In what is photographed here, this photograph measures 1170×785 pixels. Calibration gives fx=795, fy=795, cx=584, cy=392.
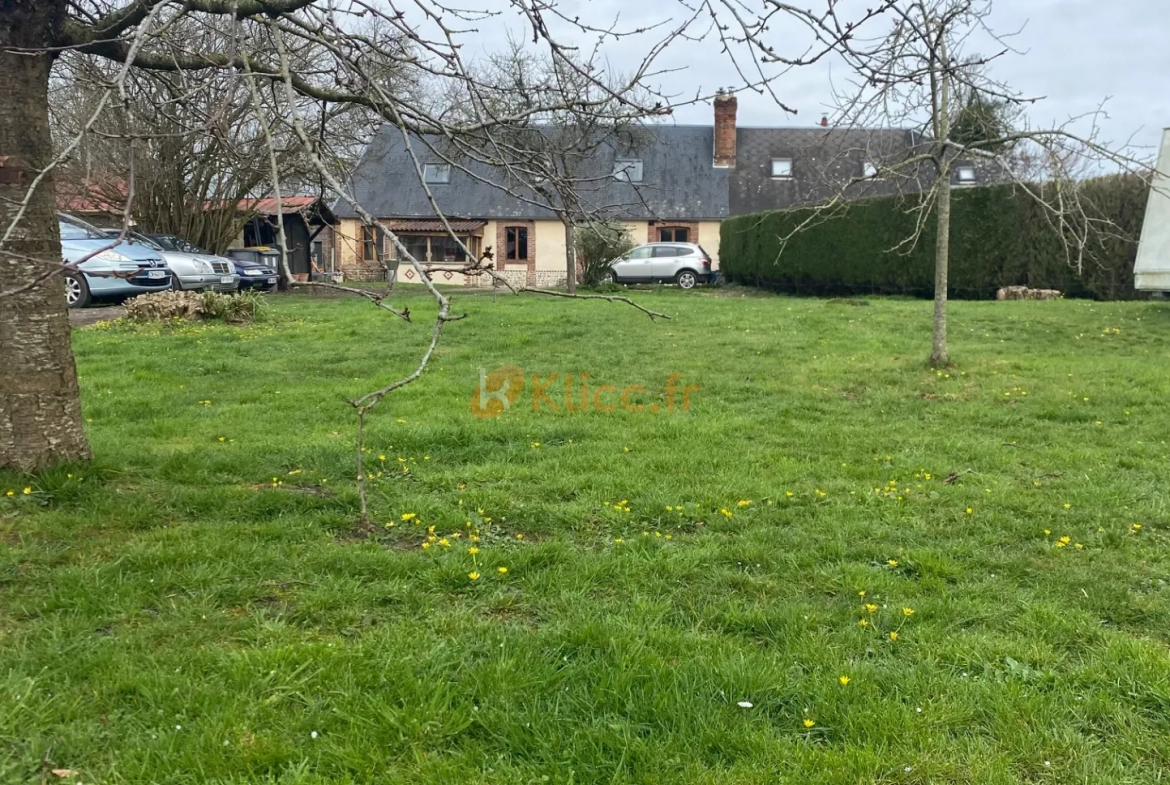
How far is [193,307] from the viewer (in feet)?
41.0

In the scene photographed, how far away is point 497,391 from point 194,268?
11990 millimetres

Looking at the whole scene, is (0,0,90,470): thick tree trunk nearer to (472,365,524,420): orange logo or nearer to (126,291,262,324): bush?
(472,365,524,420): orange logo

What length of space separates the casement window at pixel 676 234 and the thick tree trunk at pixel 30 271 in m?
28.8

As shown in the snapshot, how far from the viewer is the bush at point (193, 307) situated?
1221 cm

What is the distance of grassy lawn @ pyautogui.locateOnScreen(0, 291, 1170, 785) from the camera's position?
2.37 metres

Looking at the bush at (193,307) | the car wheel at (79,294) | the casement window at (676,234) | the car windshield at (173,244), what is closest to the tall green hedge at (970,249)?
the bush at (193,307)

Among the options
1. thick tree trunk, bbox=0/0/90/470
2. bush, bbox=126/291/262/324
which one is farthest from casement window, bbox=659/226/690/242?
thick tree trunk, bbox=0/0/90/470

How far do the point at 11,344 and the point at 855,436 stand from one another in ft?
17.9

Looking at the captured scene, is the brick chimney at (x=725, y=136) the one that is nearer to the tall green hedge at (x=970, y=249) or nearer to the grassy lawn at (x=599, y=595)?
the tall green hedge at (x=970, y=249)

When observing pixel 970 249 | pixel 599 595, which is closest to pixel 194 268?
pixel 599 595

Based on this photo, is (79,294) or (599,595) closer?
(599,595)

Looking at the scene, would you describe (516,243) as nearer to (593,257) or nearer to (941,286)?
(593,257)

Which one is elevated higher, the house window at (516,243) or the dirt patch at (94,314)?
the house window at (516,243)

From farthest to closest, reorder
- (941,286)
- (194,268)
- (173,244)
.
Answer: (173,244), (194,268), (941,286)
